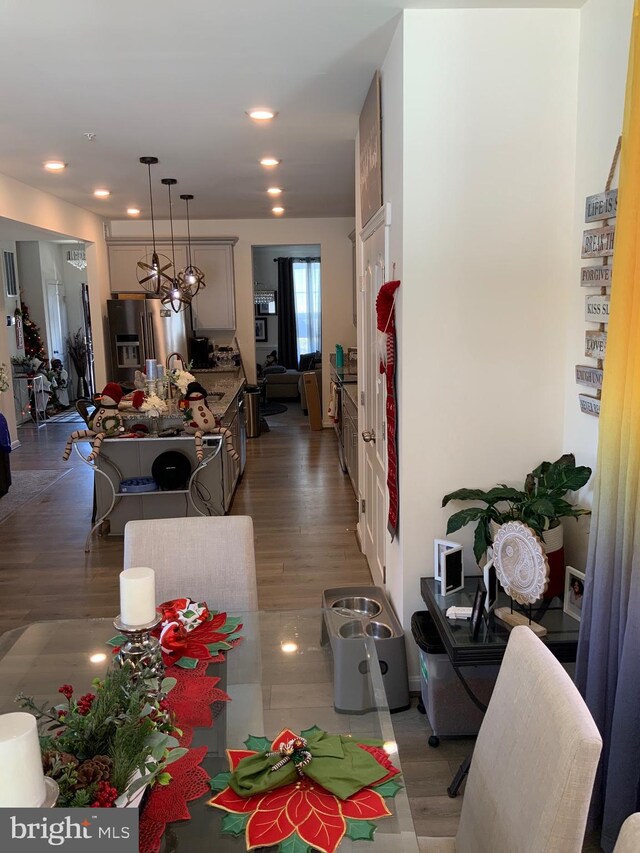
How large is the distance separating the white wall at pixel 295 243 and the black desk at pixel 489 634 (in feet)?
21.9

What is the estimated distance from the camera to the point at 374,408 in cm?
387

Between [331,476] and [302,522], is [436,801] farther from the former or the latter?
[331,476]

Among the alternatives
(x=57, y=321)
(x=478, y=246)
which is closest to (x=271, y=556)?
(x=478, y=246)

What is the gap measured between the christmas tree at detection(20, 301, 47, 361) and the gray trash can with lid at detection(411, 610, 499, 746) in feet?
28.4

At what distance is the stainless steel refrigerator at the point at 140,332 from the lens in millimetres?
8273

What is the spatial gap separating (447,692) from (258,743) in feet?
4.34

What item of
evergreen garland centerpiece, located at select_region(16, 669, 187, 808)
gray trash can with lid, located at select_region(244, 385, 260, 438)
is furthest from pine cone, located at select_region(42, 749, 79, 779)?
gray trash can with lid, located at select_region(244, 385, 260, 438)

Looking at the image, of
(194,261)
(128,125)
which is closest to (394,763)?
(128,125)

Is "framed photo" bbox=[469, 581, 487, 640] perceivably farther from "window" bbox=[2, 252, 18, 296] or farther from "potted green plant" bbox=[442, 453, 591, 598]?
"window" bbox=[2, 252, 18, 296]

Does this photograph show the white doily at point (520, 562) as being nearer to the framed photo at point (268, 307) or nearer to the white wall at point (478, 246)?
the white wall at point (478, 246)

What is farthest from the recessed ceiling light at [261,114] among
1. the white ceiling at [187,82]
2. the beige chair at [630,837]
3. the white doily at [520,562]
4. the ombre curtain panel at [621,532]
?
the beige chair at [630,837]

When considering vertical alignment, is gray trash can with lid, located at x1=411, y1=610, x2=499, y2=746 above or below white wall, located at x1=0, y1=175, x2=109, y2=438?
below

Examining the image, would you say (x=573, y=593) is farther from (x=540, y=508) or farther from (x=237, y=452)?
(x=237, y=452)

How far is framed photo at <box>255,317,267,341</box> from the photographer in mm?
13175
